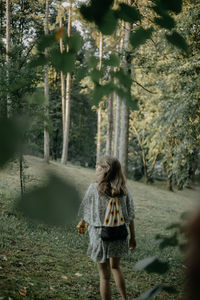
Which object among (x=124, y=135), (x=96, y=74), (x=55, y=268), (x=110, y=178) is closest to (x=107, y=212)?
(x=110, y=178)

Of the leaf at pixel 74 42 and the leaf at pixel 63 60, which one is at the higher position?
the leaf at pixel 74 42

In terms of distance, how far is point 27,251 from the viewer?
455 cm

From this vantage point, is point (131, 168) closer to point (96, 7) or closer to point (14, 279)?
point (14, 279)

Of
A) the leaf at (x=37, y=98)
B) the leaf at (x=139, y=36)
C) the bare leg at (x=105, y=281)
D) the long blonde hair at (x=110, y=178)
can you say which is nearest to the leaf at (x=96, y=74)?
the leaf at (x=139, y=36)

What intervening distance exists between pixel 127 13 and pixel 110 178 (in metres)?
1.99

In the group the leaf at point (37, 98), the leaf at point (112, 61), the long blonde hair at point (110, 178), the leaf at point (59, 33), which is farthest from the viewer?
the long blonde hair at point (110, 178)

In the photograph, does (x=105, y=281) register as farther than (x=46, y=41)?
Yes

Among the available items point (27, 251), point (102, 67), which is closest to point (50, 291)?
point (27, 251)

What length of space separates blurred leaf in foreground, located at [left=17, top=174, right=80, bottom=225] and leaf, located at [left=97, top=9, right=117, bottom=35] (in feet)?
1.94

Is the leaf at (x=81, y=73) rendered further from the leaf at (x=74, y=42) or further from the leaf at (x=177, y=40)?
the leaf at (x=177, y=40)

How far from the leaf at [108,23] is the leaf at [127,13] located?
0.07 meters

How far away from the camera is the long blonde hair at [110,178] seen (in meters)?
2.88

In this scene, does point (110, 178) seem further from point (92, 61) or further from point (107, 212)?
point (92, 61)

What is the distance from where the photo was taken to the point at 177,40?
1.10 metres
